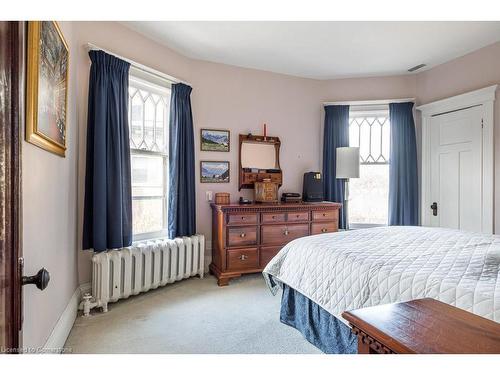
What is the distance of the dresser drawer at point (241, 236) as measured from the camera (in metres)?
3.20

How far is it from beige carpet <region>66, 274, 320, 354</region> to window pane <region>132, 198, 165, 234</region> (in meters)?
0.67

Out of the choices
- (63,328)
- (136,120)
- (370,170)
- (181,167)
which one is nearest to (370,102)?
(370,170)

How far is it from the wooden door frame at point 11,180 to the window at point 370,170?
3.99m

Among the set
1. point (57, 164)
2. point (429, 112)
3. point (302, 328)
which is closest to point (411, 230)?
point (302, 328)

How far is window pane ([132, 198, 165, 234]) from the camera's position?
3000mm

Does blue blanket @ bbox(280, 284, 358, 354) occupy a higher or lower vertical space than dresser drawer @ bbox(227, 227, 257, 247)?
A: lower

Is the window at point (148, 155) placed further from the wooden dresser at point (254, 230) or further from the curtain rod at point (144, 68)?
the wooden dresser at point (254, 230)

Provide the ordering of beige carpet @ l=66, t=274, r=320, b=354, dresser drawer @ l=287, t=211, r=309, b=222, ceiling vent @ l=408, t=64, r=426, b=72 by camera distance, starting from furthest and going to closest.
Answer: ceiling vent @ l=408, t=64, r=426, b=72
dresser drawer @ l=287, t=211, r=309, b=222
beige carpet @ l=66, t=274, r=320, b=354

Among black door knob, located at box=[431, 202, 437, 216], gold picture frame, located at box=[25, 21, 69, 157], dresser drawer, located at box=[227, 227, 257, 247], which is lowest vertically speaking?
dresser drawer, located at box=[227, 227, 257, 247]

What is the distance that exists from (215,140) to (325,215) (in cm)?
169

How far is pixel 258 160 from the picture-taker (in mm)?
3857

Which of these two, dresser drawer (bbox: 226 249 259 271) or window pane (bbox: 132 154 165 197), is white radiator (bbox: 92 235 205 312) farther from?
window pane (bbox: 132 154 165 197)

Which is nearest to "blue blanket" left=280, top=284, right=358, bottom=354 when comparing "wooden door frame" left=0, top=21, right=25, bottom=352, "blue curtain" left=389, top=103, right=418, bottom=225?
"wooden door frame" left=0, top=21, right=25, bottom=352

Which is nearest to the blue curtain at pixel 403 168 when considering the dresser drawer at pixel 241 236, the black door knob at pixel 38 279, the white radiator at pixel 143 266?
the dresser drawer at pixel 241 236
